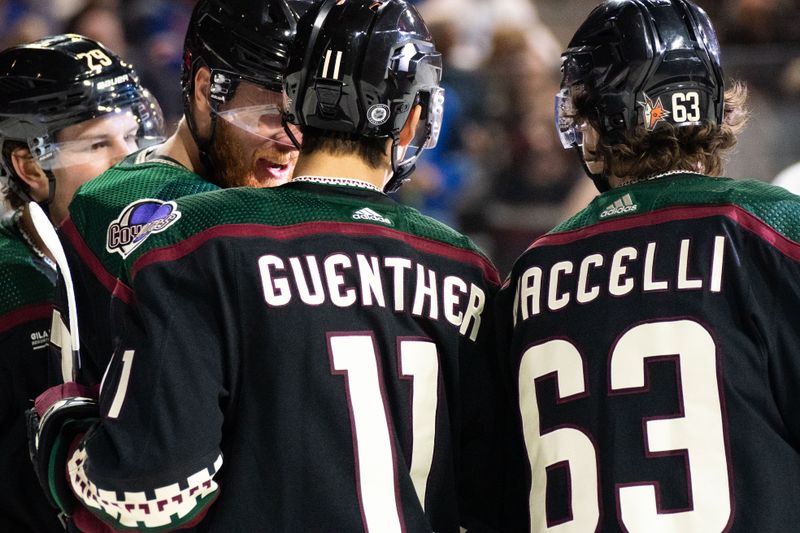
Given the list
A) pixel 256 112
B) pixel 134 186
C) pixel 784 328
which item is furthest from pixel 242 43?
pixel 784 328

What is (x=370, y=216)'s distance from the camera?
8.68 ft

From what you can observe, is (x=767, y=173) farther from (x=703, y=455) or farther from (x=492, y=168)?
(x=703, y=455)

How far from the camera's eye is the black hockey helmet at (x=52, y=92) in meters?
3.44

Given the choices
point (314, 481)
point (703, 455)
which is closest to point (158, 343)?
point (314, 481)

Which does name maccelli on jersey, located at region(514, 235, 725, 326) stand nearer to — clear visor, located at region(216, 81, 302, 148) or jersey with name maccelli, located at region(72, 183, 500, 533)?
jersey with name maccelli, located at region(72, 183, 500, 533)

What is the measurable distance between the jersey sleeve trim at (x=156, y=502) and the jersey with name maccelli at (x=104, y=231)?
0.43 meters

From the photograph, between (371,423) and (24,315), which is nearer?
(371,423)

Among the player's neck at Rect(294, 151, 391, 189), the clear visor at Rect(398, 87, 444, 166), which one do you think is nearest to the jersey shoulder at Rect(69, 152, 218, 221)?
the player's neck at Rect(294, 151, 391, 189)

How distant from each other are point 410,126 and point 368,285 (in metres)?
0.42

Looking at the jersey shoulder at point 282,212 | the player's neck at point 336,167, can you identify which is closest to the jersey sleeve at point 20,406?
the jersey shoulder at point 282,212

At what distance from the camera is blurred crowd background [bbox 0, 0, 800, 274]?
6715 mm

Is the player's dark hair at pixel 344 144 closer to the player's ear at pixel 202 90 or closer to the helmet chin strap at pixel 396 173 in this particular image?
the helmet chin strap at pixel 396 173

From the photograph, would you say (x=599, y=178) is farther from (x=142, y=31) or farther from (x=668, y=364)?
(x=142, y=31)

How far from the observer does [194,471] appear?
7.95 ft
